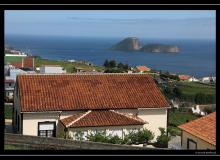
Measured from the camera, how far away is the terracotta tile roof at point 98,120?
8056 millimetres

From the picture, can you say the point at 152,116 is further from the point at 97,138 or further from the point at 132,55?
the point at 132,55

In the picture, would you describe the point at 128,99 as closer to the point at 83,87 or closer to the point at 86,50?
the point at 83,87

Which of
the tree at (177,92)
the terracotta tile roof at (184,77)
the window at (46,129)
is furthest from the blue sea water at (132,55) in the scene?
the window at (46,129)

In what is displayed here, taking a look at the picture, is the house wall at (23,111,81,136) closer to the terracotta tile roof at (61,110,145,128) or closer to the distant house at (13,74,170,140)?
Answer: the distant house at (13,74,170,140)

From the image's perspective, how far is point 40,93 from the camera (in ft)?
29.6

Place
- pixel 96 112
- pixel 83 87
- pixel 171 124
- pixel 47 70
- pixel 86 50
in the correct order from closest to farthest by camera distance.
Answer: pixel 96 112
pixel 83 87
pixel 171 124
pixel 47 70
pixel 86 50

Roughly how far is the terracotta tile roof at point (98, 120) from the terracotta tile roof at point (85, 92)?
0.30 metres

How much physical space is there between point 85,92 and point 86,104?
0.43 meters

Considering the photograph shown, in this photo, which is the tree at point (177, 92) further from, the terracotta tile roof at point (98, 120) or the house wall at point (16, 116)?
the house wall at point (16, 116)

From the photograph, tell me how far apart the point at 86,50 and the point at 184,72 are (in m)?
17.8

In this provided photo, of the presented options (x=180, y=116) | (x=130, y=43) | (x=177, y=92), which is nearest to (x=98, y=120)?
(x=130, y=43)

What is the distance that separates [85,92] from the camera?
9.33 meters
